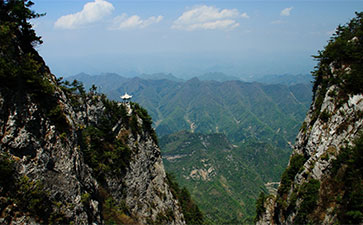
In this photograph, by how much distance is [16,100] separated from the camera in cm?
1858

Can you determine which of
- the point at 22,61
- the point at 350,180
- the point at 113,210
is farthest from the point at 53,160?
the point at 350,180

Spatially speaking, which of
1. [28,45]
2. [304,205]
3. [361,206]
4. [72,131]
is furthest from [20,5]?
[304,205]

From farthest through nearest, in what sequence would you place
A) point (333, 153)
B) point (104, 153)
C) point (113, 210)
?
point (104, 153) < point (113, 210) < point (333, 153)

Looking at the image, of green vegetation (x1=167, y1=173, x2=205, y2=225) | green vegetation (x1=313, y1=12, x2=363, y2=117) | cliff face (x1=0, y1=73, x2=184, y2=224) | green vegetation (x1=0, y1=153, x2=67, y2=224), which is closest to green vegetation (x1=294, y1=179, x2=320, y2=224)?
green vegetation (x1=313, y1=12, x2=363, y2=117)

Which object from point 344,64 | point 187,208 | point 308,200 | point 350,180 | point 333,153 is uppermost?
point 344,64

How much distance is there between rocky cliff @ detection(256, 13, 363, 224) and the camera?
2553cm

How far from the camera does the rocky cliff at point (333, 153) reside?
2553 cm

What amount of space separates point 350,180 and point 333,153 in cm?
495

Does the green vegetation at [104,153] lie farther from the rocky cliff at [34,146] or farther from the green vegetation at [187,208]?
the green vegetation at [187,208]

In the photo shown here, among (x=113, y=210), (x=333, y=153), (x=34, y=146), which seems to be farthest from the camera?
(x=113, y=210)

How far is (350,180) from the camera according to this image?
2573cm

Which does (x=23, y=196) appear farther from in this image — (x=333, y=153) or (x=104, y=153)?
(x=333, y=153)

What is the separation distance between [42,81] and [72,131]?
22.0 feet

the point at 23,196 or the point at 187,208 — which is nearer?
the point at 23,196
